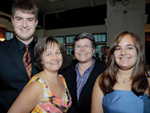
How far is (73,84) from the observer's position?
1.72 meters

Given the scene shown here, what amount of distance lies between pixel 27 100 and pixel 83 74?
3.12 ft

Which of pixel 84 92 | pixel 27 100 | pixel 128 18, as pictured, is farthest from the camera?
pixel 128 18

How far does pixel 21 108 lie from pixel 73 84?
2.78 feet

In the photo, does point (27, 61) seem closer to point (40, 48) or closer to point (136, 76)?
point (40, 48)

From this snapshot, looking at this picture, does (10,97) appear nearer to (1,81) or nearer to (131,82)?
(1,81)

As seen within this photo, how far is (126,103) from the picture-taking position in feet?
3.94

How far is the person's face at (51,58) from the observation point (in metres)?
1.30

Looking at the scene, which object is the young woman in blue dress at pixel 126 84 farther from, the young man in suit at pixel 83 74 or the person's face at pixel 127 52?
the young man in suit at pixel 83 74

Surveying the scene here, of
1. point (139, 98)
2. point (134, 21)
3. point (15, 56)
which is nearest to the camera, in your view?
point (139, 98)

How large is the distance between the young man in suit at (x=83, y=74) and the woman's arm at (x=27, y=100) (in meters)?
0.65

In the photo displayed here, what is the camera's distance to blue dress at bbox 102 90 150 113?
1.17m

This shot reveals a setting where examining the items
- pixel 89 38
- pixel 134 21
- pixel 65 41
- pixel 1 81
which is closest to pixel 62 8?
pixel 65 41

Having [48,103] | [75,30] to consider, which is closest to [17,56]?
[48,103]

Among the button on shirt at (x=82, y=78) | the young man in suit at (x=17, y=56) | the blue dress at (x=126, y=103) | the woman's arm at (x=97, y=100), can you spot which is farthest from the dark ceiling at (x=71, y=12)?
the blue dress at (x=126, y=103)
